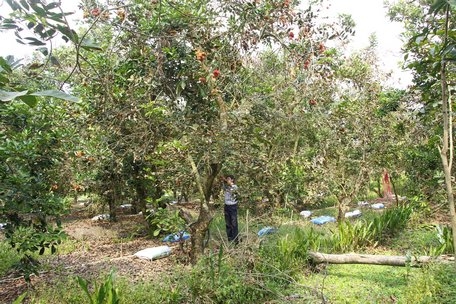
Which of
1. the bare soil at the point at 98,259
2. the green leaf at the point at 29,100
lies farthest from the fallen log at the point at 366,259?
the green leaf at the point at 29,100

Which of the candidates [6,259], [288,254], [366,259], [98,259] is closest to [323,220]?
[366,259]

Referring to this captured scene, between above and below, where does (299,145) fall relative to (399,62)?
below

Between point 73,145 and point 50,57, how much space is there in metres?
3.10

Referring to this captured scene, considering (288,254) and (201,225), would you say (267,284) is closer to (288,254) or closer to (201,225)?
(288,254)

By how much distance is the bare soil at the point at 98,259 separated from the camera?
4.31 m

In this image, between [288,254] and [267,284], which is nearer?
[267,284]

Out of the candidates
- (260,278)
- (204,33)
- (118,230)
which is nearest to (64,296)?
(260,278)

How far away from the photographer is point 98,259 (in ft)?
18.2

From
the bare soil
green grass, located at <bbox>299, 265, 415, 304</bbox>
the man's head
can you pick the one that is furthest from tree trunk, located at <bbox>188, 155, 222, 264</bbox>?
green grass, located at <bbox>299, 265, 415, 304</bbox>

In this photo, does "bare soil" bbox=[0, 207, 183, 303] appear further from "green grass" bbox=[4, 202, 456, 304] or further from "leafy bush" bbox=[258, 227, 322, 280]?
"leafy bush" bbox=[258, 227, 322, 280]

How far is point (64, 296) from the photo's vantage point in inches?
137

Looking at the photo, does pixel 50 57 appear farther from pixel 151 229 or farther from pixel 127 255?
pixel 151 229

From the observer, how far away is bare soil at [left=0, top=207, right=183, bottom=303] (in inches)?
170

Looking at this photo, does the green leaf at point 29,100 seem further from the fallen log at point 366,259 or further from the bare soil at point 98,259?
the fallen log at point 366,259
